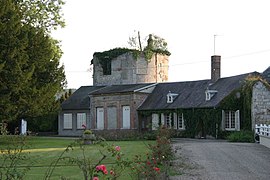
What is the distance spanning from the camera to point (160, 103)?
44.1 meters

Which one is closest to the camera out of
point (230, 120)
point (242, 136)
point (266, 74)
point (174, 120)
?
point (242, 136)

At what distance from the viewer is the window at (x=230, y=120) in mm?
36875

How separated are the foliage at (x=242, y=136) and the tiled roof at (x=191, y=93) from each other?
4830mm

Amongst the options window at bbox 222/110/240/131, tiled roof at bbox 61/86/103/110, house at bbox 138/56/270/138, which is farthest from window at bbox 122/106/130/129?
window at bbox 222/110/240/131

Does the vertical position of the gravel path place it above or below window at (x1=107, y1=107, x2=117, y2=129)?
below

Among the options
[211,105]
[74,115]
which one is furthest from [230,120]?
[74,115]

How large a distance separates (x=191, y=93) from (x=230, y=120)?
20.7 feet

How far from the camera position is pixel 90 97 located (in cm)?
4841

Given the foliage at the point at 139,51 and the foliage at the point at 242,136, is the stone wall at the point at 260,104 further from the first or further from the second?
the foliage at the point at 139,51

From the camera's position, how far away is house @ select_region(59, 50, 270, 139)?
36.2 m

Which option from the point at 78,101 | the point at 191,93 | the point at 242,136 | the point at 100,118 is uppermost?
the point at 191,93

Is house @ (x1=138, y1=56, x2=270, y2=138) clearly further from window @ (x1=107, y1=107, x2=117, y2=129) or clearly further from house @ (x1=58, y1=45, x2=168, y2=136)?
window @ (x1=107, y1=107, x2=117, y2=129)

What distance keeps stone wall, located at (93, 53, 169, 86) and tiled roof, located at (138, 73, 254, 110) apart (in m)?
7.81

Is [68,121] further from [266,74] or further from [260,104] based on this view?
[260,104]
